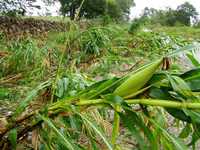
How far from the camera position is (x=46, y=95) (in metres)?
2.24

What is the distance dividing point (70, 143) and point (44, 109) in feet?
0.56

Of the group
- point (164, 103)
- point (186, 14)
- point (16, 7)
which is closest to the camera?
point (164, 103)

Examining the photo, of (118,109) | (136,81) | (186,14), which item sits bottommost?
(186,14)

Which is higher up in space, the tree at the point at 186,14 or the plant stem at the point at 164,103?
the plant stem at the point at 164,103

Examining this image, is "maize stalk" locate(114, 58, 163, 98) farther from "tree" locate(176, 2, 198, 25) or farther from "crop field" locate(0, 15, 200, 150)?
"tree" locate(176, 2, 198, 25)

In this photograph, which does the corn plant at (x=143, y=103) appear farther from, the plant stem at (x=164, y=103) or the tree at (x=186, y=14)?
the tree at (x=186, y=14)

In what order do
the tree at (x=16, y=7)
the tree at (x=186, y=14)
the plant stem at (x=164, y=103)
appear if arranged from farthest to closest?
the tree at (x=186, y=14) → the tree at (x=16, y=7) → the plant stem at (x=164, y=103)

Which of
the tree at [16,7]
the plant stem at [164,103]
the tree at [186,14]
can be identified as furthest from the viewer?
the tree at [186,14]

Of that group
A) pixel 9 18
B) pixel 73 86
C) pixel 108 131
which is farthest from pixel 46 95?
pixel 9 18

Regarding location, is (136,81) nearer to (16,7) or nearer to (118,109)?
(118,109)

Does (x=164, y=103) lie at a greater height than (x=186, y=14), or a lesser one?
greater

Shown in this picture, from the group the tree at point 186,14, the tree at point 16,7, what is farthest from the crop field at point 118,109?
the tree at point 186,14

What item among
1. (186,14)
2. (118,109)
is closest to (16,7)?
(118,109)

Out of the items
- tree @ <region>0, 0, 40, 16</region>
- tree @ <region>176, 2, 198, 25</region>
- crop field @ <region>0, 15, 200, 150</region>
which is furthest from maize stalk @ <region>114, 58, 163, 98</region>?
tree @ <region>176, 2, 198, 25</region>
